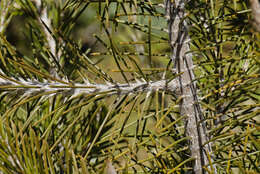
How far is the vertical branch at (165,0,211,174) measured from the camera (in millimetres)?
315

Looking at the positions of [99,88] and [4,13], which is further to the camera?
[4,13]

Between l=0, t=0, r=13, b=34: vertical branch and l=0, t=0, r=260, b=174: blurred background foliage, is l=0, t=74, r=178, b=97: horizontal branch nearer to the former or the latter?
l=0, t=0, r=260, b=174: blurred background foliage

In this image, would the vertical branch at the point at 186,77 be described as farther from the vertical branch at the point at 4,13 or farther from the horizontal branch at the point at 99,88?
the vertical branch at the point at 4,13

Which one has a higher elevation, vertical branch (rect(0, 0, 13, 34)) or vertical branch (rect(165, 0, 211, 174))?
vertical branch (rect(0, 0, 13, 34))

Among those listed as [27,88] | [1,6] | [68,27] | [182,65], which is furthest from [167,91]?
[1,6]

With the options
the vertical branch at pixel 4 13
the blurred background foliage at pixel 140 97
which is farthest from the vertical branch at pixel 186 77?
the vertical branch at pixel 4 13

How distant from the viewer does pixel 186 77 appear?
322 mm

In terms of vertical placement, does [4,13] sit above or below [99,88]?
above

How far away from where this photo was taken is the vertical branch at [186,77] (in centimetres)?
32

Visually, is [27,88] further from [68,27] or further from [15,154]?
[68,27]

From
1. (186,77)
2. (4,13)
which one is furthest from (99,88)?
(4,13)

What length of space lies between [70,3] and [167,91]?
0.15 metres

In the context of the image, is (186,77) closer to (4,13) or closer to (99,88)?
(99,88)

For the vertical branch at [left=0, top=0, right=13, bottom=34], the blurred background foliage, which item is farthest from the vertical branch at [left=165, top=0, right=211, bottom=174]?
the vertical branch at [left=0, top=0, right=13, bottom=34]
